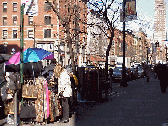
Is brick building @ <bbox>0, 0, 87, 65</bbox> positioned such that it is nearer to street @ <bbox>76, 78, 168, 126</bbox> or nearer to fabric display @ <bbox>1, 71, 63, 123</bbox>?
street @ <bbox>76, 78, 168, 126</bbox>

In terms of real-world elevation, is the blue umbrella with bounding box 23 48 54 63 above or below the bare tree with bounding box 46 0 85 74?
below

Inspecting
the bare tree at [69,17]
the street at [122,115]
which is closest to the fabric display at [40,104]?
the street at [122,115]

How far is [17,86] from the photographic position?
9.70m

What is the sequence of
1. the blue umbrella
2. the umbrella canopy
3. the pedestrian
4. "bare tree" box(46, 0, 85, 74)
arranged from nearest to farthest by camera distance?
1. the pedestrian
2. the umbrella canopy
3. the blue umbrella
4. "bare tree" box(46, 0, 85, 74)

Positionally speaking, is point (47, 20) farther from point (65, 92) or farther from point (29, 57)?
point (65, 92)

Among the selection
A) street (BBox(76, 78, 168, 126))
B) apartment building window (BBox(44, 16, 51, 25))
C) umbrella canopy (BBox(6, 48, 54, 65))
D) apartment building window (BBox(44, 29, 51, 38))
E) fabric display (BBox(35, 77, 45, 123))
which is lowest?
street (BBox(76, 78, 168, 126))

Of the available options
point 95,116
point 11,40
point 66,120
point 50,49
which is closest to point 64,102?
point 66,120

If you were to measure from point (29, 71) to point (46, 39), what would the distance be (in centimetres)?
4911

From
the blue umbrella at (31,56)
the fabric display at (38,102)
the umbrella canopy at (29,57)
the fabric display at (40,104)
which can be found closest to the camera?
the fabric display at (38,102)

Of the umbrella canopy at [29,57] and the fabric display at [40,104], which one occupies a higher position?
the umbrella canopy at [29,57]

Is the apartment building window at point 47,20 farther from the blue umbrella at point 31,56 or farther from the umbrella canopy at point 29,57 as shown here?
the blue umbrella at point 31,56

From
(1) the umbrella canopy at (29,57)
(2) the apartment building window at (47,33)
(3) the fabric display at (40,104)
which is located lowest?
(3) the fabric display at (40,104)

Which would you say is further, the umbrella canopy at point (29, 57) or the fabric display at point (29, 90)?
the umbrella canopy at point (29, 57)

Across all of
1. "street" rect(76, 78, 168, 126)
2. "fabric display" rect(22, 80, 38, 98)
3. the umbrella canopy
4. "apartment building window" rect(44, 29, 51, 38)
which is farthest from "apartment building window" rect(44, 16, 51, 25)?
"fabric display" rect(22, 80, 38, 98)
